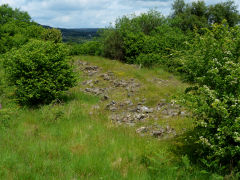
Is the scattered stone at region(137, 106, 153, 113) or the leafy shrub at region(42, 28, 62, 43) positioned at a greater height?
the leafy shrub at region(42, 28, 62, 43)

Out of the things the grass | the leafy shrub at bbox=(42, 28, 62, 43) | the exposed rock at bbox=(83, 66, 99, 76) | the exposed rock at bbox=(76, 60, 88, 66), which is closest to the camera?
the grass

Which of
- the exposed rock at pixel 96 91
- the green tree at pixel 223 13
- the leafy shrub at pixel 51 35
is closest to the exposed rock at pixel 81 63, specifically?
the leafy shrub at pixel 51 35

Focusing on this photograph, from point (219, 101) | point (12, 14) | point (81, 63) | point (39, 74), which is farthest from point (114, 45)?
point (12, 14)

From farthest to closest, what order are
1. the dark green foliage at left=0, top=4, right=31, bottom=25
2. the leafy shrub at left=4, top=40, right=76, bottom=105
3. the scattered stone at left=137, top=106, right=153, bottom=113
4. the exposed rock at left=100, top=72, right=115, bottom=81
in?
the dark green foliage at left=0, top=4, right=31, bottom=25, the exposed rock at left=100, top=72, right=115, bottom=81, the leafy shrub at left=4, top=40, right=76, bottom=105, the scattered stone at left=137, top=106, right=153, bottom=113

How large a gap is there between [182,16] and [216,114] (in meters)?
26.8

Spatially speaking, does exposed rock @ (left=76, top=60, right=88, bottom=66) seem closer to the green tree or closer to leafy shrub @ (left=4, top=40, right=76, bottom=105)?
leafy shrub @ (left=4, top=40, right=76, bottom=105)

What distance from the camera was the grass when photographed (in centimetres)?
471

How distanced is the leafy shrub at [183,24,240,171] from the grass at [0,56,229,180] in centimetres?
56

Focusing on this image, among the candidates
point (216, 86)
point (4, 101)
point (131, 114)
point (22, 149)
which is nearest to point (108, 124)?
point (131, 114)

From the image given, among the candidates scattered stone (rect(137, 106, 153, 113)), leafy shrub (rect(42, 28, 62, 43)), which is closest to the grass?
scattered stone (rect(137, 106, 153, 113))

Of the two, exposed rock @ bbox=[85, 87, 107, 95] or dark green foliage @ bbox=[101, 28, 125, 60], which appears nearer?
exposed rock @ bbox=[85, 87, 107, 95]

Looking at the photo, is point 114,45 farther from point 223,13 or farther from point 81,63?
point 223,13

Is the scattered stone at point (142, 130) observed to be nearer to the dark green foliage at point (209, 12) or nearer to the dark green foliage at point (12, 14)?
the dark green foliage at point (209, 12)

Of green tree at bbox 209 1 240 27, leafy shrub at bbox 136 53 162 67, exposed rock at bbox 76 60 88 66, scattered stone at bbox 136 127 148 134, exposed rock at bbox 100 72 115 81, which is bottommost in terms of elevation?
scattered stone at bbox 136 127 148 134
